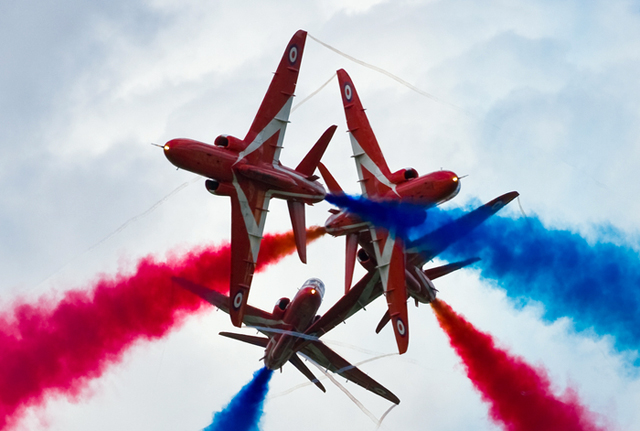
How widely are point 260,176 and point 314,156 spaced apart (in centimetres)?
280

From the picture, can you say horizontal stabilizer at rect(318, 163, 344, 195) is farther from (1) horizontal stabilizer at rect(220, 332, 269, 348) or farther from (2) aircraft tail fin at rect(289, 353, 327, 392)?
(1) horizontal stabilizer at rect(220, 332, 269, 348)

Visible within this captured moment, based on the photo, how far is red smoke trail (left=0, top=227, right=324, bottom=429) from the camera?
184 ft

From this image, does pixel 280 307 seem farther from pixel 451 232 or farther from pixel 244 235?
pixel 451 232

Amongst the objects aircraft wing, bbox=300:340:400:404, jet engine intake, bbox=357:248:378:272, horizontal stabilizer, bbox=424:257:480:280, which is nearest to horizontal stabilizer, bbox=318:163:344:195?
jet engine intake, bbox=357:248:378:272

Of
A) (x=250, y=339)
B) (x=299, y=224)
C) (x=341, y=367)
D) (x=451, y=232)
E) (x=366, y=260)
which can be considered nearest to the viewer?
(x=299, y=224)

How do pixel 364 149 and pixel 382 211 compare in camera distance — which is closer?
pixel 382 211

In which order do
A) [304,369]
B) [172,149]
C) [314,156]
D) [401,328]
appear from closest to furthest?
[172,149], [401,328], [314,156], [304,369]

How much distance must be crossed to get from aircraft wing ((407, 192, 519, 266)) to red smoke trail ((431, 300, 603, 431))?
5151mm

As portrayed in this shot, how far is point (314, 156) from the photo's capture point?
A: 52.3m

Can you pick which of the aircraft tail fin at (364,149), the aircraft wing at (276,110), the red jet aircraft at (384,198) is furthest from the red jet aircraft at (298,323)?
the aircraft wing at (276,110)

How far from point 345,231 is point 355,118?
236 inches

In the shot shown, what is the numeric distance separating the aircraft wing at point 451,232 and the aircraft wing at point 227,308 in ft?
26.5

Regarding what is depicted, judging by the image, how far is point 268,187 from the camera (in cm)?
5212

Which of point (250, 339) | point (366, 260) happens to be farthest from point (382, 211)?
point (250, 339)
